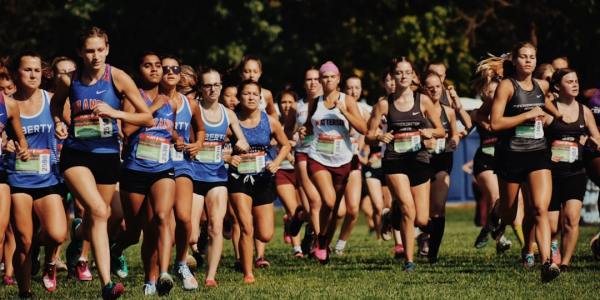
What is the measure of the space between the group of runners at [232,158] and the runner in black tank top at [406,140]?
0.01 metres

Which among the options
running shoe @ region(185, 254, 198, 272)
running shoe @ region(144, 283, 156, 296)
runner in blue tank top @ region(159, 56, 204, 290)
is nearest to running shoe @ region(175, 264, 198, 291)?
runner in blue tank top @ region(159, 56, 204, 290)

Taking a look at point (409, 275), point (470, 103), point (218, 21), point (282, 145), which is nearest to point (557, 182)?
point (409, 275)

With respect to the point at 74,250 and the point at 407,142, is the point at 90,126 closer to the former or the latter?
the point at 74,250

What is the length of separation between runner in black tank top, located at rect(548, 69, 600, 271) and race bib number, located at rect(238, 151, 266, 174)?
2.67m

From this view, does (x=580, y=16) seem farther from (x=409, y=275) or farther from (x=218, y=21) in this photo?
(x=409, y=275)

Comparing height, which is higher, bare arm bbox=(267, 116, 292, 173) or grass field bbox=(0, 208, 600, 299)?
bare arm bbox=(267, 116, 292, 173)

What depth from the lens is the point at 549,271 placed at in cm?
1105

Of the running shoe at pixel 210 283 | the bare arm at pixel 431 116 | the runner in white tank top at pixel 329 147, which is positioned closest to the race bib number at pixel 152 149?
the running shoe at pixel 210 283

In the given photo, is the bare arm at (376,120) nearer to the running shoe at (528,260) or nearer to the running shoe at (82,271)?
the running shoe at (528,260)

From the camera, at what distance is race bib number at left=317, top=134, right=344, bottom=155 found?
15.1 meters

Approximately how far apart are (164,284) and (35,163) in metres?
1.66

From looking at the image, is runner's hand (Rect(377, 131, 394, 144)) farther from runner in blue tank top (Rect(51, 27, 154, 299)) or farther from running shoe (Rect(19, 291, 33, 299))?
running shoe (Rect(19, 291, 33, 299))

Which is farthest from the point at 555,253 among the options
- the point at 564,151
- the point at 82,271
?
the point at 82,271

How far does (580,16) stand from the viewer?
3709 centimetres
